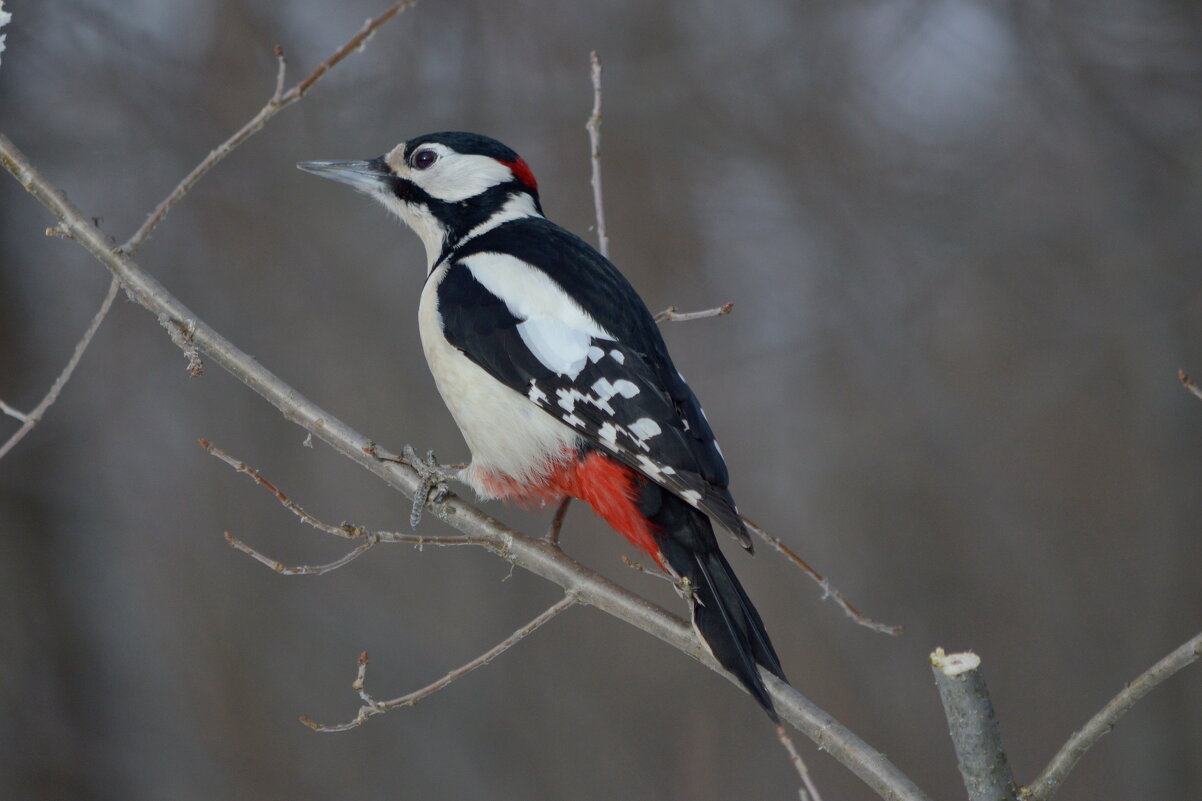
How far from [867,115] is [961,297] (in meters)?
0.68

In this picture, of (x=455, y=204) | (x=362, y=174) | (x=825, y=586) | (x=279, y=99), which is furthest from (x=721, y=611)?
(x=362, y=174)

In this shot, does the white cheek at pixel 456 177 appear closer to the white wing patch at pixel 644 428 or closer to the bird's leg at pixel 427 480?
the bird's leg at pixel 427 480

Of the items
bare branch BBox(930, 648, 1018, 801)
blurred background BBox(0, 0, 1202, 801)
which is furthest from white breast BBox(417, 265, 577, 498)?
blurred background BBox(0, 0, 1202, 801)

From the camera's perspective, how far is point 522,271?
6.38ft

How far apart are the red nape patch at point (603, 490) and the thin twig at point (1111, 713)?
59 cm

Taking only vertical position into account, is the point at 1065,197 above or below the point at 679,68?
below

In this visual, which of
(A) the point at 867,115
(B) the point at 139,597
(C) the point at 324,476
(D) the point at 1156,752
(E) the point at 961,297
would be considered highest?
(A) the point at 867,115

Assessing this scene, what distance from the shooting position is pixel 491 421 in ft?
6.20

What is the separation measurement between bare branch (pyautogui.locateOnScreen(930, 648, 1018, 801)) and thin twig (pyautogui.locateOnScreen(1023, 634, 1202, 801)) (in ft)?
0.13

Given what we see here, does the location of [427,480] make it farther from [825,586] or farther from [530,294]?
[825,586]

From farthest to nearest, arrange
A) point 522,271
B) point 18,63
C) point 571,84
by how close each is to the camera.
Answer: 1. point 571,84
2. point 18,63
3. point 522,271

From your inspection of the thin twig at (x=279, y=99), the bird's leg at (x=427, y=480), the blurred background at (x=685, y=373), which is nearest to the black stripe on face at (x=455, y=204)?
the bird's leg at (x=427, y=480)

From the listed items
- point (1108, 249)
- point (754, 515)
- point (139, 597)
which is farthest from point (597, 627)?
point (1108, 249)

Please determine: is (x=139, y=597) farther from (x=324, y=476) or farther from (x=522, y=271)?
(x=522, y=271)
